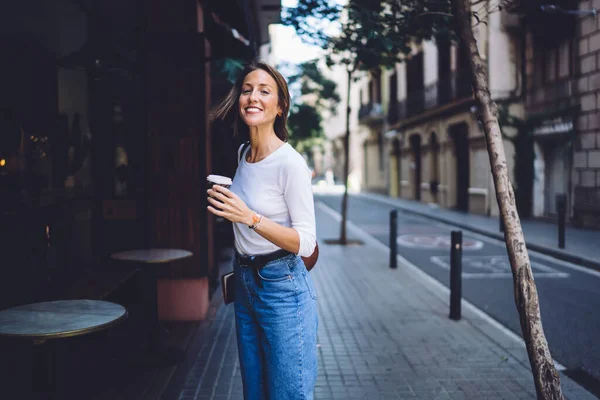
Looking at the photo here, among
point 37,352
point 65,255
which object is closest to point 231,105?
point 37,352

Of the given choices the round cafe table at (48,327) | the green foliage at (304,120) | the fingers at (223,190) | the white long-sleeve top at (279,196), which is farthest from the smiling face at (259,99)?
the green foliage at (304,120)

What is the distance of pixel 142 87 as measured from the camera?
5707 millimetres

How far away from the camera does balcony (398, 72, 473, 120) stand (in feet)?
73.3

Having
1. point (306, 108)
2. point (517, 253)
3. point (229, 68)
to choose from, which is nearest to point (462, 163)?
point (306, 108)

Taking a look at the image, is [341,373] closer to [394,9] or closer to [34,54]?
[394,9]

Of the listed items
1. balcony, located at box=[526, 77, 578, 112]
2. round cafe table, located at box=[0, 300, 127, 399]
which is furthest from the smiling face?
balcony, located at box=[526, 77, 578, 112]

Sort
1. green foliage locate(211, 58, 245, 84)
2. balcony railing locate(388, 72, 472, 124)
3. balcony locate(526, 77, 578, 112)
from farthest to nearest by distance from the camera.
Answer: balcony railing locate(388, 72, 472, 124), balcony locate(526, 77, 578, 112), green foliage locate(211, 58, 245, 84)

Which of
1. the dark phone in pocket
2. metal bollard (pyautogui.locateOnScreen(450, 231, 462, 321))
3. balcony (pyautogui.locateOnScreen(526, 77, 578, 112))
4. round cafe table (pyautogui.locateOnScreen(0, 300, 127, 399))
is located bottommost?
metal bollard (pyautogui.locateOnScreen(450, 231, 462, 321))

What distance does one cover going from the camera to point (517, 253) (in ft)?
10.7

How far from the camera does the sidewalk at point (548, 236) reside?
34.2 feet

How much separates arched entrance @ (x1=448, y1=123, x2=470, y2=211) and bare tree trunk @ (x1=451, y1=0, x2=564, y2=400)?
2022 cm

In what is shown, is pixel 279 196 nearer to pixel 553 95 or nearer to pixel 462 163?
pixel 553 95

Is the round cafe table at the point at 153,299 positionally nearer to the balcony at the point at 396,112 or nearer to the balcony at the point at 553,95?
the balcony at the point at 553,95

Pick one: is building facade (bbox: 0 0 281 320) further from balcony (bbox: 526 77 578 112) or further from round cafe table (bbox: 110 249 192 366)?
balcony (bbox: 526 77 578 112)
